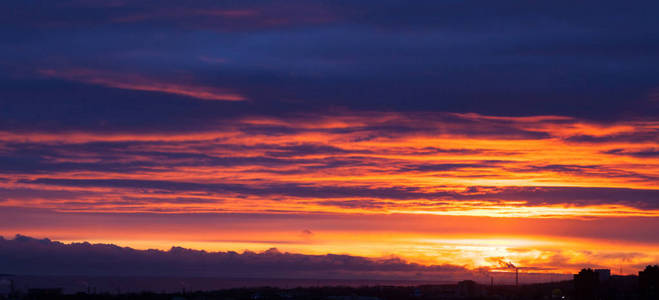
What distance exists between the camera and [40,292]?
15188 centimetres

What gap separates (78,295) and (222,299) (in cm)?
2746

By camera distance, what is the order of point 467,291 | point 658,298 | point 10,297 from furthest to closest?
point 467,291 → point 10,297 → point 658,298

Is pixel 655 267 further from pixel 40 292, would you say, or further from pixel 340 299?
pixel 40 292

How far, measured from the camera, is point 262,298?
152250mm

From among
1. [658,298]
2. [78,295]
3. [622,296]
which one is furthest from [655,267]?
[78,295]

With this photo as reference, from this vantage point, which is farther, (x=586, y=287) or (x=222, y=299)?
(x=222, y=299)

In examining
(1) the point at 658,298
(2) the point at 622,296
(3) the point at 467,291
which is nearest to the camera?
(1) the point at 658,298

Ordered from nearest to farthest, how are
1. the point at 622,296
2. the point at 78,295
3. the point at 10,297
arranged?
the point at 10,297 → the point at 78,295 → the point at 622,296

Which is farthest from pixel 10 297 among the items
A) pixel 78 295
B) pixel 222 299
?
pixel 222 299

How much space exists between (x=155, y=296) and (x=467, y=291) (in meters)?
75.1

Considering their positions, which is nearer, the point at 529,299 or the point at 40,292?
the point at 40,292

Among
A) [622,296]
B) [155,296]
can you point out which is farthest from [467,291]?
[155,296]

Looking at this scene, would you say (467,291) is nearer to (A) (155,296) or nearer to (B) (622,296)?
(B) (622,296)

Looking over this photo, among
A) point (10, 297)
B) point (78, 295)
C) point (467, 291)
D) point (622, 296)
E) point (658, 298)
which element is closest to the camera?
point (658, 298)
